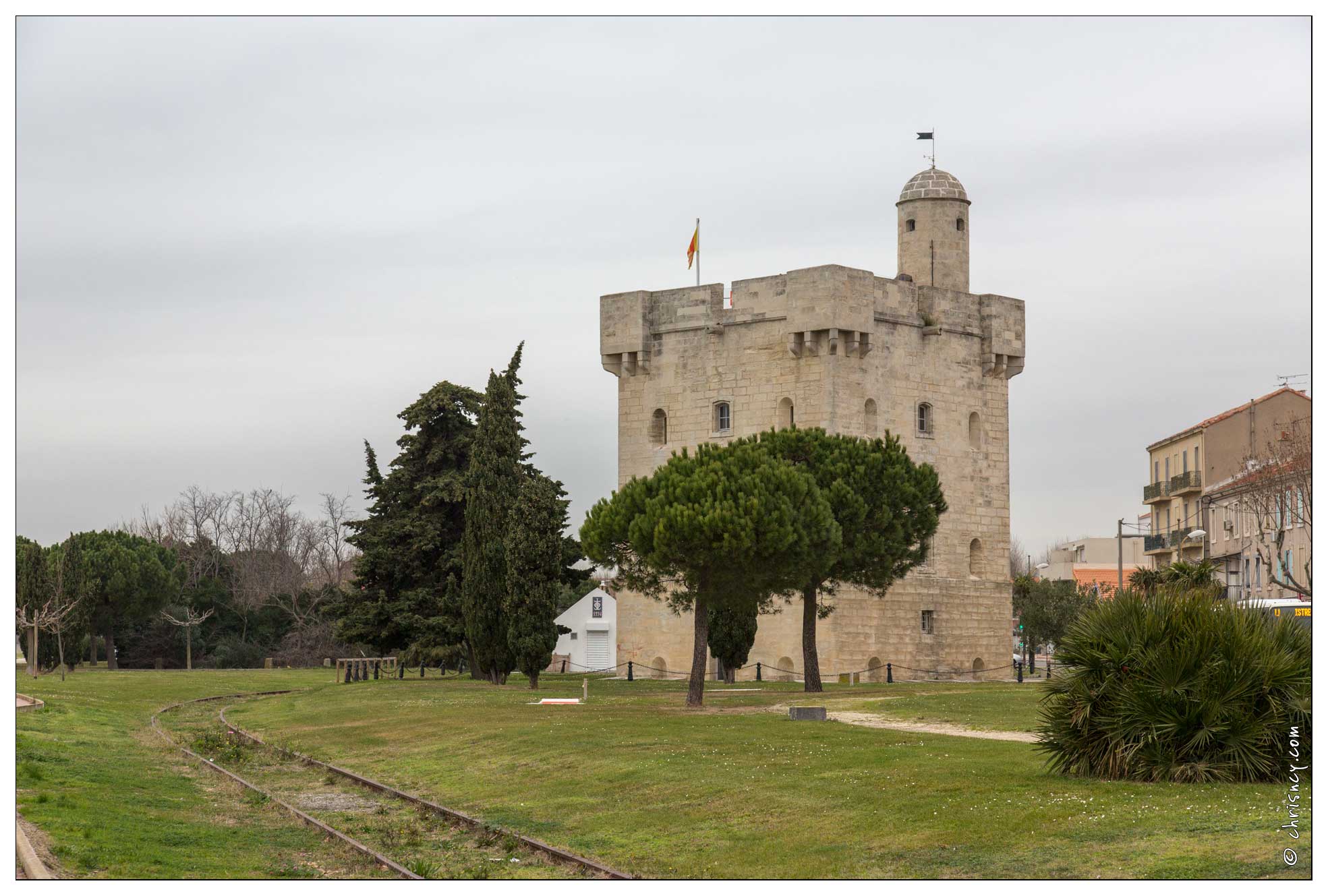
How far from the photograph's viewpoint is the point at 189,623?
6394 cm

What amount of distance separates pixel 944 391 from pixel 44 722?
28.6m

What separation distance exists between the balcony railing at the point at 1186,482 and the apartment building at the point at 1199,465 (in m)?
0.03

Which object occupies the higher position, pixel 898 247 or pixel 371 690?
pixel 898 247

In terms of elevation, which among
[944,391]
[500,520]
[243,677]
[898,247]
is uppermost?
[898,247]

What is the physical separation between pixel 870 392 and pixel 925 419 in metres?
2.58

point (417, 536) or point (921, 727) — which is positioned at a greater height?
point (417, 536)

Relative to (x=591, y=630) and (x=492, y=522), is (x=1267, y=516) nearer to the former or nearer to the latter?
(x=492, y=522)

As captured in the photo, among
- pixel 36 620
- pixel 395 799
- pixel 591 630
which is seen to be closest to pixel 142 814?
pixel 395 799

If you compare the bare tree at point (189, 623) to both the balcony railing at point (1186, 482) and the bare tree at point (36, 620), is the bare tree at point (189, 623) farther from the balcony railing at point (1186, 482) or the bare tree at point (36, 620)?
the balcony railing at point (1186, 482)

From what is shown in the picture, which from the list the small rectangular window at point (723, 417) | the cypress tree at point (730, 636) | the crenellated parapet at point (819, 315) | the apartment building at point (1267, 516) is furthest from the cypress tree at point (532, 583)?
the apartment building at point (1267, 516)

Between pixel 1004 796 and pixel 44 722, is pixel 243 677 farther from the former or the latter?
pixel 1004 796
